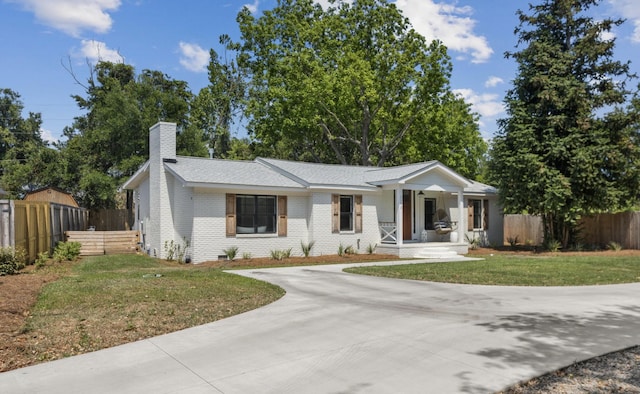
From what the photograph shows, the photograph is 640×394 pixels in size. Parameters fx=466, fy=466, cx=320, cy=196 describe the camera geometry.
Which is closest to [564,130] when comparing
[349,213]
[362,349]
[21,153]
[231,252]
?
[349,213]

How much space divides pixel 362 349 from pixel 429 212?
56.8ft

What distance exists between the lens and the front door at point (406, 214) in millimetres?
21219

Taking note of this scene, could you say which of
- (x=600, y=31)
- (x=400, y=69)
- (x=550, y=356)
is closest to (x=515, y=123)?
(x=600, y=31)

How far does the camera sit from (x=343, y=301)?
8.72 meters

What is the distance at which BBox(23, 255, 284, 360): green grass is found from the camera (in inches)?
241

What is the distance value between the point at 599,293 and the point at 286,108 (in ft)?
85.6

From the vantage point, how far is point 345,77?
98.8ft

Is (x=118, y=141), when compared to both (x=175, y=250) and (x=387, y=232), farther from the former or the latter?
(x=387, y=232)

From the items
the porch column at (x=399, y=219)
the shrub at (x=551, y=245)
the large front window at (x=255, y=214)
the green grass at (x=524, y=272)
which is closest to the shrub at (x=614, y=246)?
the shrub at (x=551, y=245)

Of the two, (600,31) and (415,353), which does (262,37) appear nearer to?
(600,31)

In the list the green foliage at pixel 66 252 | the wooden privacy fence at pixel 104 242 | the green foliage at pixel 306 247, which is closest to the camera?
the green foliage at pixel 66 252

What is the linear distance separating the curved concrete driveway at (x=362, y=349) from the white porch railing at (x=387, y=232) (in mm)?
10707

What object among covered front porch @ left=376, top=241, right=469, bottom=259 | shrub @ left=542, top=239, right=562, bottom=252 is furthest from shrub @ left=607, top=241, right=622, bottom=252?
covered front porch @ left=376, top=241, right=469, bottom=259

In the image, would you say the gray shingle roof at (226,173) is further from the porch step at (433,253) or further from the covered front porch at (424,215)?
the porch step at (433,253)
